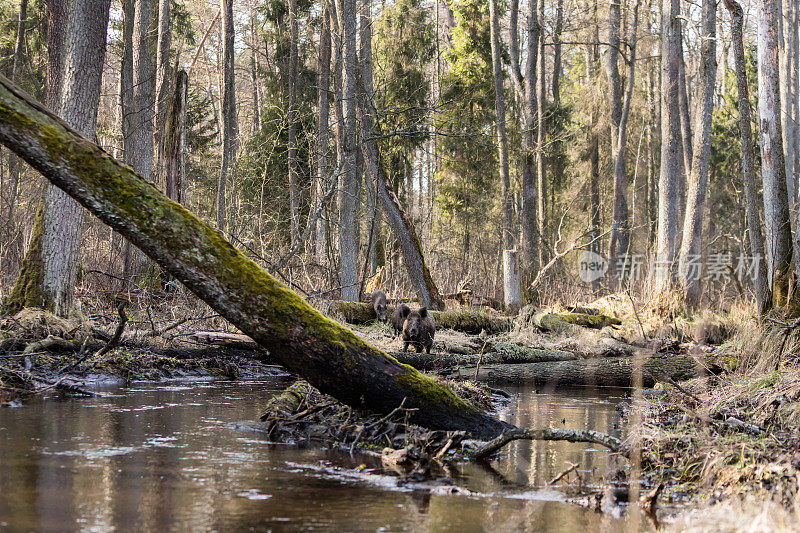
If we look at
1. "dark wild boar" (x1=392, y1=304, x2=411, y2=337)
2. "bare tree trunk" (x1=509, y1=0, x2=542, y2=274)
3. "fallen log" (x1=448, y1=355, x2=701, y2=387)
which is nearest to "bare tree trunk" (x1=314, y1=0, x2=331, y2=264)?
"bare tree trunk" (x1=509, y1=0, x2=542, y2=274)

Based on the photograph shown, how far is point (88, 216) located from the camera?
19.7m

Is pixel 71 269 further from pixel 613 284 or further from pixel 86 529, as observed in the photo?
pixel 613 284

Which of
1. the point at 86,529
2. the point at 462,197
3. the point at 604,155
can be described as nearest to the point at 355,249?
the point at 462,197

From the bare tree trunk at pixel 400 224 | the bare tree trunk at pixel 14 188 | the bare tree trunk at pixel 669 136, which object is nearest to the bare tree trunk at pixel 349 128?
the bare tree trunk at pixel 400 224

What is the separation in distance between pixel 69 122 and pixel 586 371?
9.09 meters

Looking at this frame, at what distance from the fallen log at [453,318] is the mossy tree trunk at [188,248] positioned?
8.58 meters

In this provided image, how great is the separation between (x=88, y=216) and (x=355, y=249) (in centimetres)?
753

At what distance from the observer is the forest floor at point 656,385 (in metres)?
5.04

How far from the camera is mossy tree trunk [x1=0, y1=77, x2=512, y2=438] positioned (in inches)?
217

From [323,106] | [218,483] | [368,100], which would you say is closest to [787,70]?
[323,106]

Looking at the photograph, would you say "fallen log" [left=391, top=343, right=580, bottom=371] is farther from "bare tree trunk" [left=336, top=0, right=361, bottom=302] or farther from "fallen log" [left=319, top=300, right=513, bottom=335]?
"bare tree trunk" [left=336, top=0, right=361, bottom=302]

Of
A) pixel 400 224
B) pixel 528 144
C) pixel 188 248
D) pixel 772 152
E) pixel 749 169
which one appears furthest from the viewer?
pixel 528 144

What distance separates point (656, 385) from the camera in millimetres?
10922

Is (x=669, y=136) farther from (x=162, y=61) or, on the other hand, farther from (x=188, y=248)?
(x=188, y=248)
